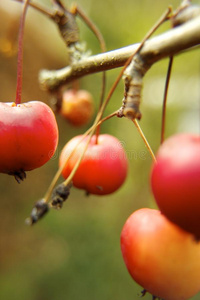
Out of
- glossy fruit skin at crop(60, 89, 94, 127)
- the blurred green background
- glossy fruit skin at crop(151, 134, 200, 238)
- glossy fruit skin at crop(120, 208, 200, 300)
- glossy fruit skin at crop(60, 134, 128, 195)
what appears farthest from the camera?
the blurred green background

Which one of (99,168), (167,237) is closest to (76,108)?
(99,168)

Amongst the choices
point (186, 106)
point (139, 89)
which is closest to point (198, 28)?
point (139, 89)

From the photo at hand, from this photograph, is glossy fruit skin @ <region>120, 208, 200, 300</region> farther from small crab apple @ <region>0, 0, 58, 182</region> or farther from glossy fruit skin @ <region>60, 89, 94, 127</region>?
glossy fruit skin @ <region>60, 89, 94, 127</region>

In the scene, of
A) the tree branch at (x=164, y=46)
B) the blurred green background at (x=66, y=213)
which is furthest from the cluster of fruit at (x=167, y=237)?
the blurred green background at (x=66, y=213)

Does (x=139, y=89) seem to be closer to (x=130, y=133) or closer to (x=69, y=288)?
(x=69, y=288)

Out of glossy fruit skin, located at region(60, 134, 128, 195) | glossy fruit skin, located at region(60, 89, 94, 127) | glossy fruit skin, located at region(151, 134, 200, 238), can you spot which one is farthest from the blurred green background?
glossy fruit skin, located at region(151, 134, 200, 238)

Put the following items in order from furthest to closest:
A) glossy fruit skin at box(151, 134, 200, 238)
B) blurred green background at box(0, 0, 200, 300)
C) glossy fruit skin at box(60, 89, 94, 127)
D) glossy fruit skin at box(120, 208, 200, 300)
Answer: blurred green background at box(0, 0, 200, 300)
glossy fruit skin at box(60, 89, 94, 127)
glossy fruit skin at box(120, 208, 200, 300)
glossy fruit skin at box(151, 134, 200, 238)
